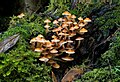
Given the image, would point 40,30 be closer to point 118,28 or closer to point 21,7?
point 118,28

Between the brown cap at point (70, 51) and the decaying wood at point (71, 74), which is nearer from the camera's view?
the decaying wood at point (71, 74)

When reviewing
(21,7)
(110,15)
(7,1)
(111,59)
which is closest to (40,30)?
(110,15)

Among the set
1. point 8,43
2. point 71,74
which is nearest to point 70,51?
point 71,74

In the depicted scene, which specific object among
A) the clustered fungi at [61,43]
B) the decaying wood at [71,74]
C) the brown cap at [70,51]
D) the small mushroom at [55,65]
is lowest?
the decaying wood at [71,74]

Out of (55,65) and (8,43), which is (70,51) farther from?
(8,43)

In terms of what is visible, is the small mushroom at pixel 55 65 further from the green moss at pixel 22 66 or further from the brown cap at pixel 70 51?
the brown cap at pixel 70 51

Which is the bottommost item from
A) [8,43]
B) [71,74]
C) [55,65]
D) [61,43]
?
[71,74]

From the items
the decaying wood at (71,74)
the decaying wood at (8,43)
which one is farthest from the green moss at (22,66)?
the decaying wood at (71,74)

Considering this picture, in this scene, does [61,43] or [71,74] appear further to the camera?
[61,43]

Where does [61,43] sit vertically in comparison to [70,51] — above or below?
above

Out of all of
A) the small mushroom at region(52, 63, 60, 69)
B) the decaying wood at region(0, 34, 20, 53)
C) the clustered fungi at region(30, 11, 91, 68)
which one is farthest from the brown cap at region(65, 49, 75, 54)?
the decaying wood at region(0, 34, 20, 53)

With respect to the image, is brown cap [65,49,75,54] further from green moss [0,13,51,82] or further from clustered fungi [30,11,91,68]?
green moss [0,13,51,82]

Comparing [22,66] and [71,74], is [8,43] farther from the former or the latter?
[71,74]
